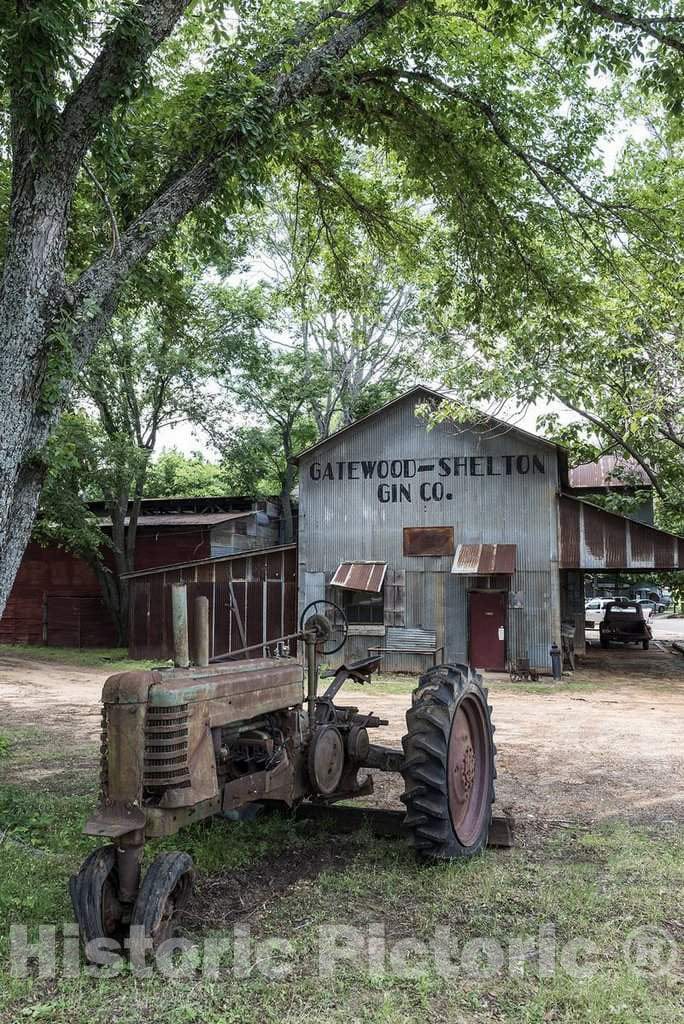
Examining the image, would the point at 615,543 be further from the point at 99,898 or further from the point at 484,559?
the point at 99,898

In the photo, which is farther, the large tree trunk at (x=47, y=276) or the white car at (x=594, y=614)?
the white car at (x=594, y=614)

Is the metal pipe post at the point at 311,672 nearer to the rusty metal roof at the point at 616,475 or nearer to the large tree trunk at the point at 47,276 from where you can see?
the large tree trunk at the point at 47,276

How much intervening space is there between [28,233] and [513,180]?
21.4ft

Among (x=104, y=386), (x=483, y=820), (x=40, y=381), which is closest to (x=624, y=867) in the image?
(x=483, y=820)

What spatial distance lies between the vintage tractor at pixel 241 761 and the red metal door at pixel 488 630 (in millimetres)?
14055

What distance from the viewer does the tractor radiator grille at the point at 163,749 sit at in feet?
13.9

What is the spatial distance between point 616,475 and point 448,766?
20.2 meters

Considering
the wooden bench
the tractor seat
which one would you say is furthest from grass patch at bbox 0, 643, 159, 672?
the tractor seat

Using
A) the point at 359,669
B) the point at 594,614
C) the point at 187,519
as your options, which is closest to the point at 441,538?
the point at 187,519

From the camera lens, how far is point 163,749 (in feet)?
13.9

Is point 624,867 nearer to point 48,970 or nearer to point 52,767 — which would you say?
point 48,970

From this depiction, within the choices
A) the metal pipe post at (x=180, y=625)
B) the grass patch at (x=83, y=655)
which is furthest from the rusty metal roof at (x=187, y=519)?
the metal pipe post at (x=180, y=625)

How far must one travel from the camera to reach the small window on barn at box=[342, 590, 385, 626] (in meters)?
21.5

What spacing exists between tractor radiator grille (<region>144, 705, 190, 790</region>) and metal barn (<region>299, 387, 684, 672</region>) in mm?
15997
